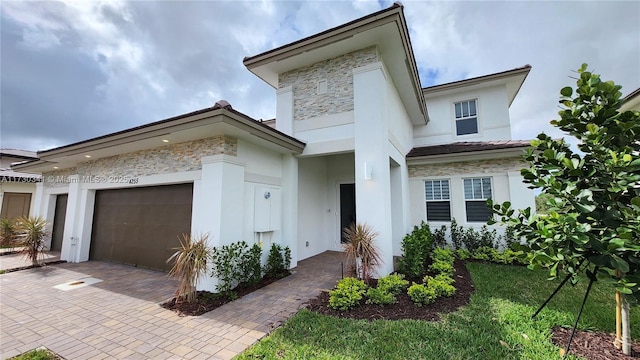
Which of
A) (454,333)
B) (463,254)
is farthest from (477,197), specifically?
(454,333)

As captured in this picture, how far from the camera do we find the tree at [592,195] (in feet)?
8.43

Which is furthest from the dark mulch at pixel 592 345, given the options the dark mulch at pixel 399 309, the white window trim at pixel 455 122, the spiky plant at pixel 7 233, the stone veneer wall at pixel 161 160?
the spiky plant at pixel 7 233

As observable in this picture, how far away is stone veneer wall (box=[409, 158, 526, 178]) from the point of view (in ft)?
30.2

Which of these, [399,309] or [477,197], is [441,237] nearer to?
[477,197]

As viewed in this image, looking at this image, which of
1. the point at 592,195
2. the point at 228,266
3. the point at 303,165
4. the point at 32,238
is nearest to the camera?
the point at 592,195

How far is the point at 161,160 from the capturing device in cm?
719

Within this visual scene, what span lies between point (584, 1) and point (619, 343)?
9.34 metres

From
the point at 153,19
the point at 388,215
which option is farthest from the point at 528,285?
the point at 153,19

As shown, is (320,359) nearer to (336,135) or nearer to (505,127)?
(336,135)

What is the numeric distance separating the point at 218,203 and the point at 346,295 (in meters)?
3.53

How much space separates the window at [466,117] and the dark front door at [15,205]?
2492 cm

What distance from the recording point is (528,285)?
5.99 meters

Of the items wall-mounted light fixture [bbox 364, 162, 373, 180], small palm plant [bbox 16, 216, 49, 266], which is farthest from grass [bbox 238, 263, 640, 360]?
small palm plant [bbox 16, 216, 49, 266]

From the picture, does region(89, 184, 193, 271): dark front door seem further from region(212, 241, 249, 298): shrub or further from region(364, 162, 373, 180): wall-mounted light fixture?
region(364, 162, 373, 180): wall-mounted light fixture
